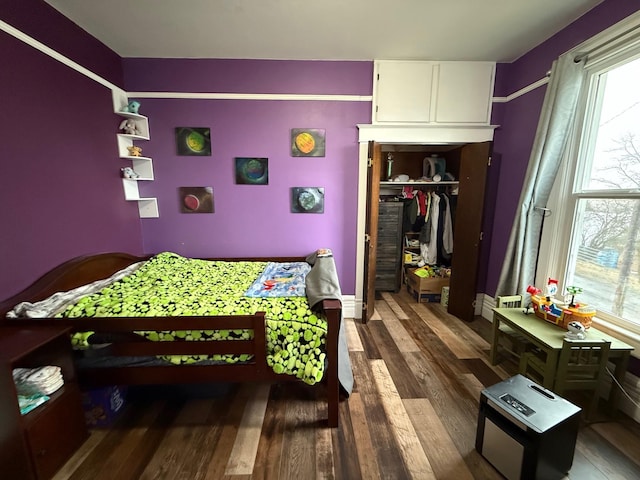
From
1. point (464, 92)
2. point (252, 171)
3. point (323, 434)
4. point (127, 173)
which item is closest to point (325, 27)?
point (252, 171)

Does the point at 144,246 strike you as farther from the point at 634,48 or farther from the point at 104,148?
the point at 634,48

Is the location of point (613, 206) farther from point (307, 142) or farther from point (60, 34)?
point (60, 34)

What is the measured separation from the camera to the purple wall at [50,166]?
5.02ft

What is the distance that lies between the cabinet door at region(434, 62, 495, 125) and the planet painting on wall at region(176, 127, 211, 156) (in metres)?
2.32

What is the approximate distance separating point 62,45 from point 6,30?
1.29 ft

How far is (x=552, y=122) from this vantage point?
193cm

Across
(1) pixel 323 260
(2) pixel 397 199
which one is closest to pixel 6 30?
(1) pixel 323 260

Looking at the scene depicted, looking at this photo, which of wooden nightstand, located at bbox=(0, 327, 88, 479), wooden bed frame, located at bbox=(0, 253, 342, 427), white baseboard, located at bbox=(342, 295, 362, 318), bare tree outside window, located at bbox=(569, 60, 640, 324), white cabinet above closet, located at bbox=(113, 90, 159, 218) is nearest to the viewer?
wooden nightstand, located at bbox=(0, 327, 88, 479)

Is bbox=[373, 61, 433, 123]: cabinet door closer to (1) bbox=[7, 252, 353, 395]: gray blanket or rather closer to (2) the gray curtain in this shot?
(2) the gray curtain

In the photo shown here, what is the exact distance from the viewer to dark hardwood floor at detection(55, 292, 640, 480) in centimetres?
128

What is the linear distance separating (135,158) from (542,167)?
3535mm

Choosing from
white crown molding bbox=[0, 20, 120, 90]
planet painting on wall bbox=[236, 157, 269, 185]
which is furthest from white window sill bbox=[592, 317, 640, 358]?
white crown molding bbox=[0, 20, 120, 90]

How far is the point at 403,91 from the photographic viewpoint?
2.55 metres

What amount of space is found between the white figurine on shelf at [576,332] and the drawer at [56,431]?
2833mm
